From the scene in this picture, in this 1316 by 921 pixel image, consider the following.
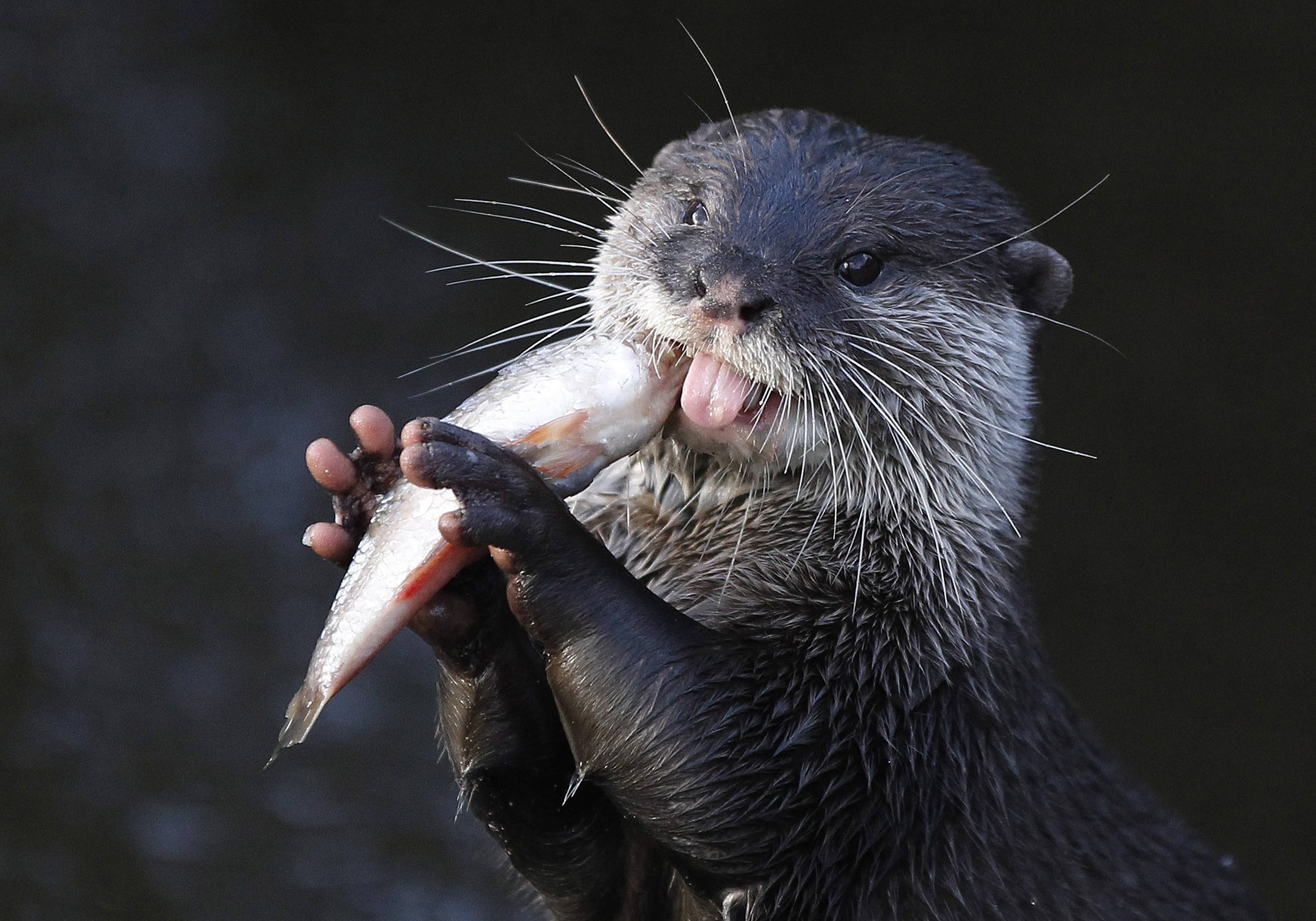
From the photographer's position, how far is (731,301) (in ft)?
6.99

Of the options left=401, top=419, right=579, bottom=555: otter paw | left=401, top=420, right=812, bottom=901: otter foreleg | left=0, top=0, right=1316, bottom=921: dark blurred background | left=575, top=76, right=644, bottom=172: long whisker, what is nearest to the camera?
left=401, top=419, right=579, bottom=555: otter paw

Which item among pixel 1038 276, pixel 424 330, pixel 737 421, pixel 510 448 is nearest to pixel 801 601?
pixel 737 421

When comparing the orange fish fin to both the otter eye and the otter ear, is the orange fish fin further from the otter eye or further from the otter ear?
the otter ear

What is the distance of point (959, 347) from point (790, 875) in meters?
0.79

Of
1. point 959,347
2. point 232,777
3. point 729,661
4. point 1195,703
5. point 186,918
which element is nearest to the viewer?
point 729,661

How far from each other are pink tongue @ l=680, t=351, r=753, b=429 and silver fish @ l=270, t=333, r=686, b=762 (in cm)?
5

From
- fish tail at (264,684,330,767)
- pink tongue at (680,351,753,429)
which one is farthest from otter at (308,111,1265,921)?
fish tail at (264,684,330,767)

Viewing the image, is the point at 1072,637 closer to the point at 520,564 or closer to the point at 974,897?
the point at 974,897

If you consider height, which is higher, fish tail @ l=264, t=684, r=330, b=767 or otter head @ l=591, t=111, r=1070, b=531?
otter head @ l=591, t=111, r=1070, b=531

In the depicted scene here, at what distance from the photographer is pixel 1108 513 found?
4.68 m

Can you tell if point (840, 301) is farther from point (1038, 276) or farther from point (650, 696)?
point (650, 696)

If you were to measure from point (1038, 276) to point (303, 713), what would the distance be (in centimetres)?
133

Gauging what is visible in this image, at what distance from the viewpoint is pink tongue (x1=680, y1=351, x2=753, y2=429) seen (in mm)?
2170

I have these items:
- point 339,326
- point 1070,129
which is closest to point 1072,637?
point 1070,129
